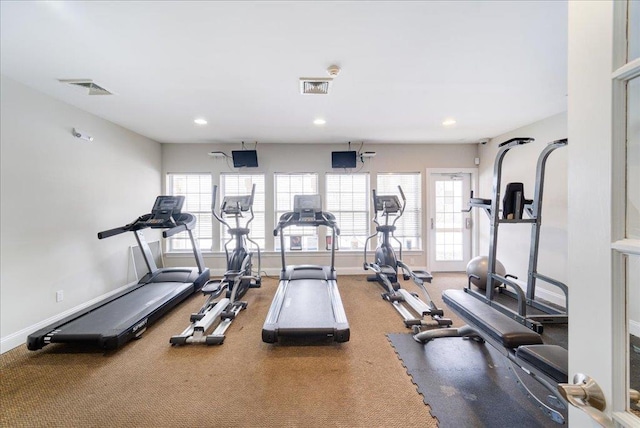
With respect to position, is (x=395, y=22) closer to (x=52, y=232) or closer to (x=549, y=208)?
(x=549, y=208)

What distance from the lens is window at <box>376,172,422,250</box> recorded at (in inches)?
211

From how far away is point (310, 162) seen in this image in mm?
5246

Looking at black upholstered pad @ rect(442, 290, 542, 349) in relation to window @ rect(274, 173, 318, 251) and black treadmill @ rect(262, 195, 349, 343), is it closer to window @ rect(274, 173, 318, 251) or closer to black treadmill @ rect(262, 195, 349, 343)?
black treadmill @ rect(262, 195, 349, 343)

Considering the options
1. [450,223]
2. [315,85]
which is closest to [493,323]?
[315,85]

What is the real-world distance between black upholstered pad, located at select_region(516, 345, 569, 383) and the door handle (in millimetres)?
881

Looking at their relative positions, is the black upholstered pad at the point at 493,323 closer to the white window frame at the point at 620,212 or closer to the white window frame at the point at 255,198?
the white window frame at the point at 620,212

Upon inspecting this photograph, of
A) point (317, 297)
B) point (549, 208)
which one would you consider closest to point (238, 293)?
point (317, 297)

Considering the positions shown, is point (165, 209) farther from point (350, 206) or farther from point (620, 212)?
point (620, 212)

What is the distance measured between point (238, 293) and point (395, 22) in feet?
12.6

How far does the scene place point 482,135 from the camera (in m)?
4.68

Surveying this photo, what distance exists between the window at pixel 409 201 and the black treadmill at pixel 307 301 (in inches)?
74.2

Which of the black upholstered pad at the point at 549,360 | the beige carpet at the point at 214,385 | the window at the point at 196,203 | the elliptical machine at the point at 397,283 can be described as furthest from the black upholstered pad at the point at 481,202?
the window at the point at 196,203

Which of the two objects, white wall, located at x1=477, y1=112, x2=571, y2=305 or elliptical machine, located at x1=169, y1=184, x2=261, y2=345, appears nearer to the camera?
elliptical machine, located at x1=169, y1=184, x2=261, y2=345

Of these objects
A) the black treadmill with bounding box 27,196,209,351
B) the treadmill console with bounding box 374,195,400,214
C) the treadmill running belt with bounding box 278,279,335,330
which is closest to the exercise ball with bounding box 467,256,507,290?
the treadmill console with bounding box 374,195,400,214
